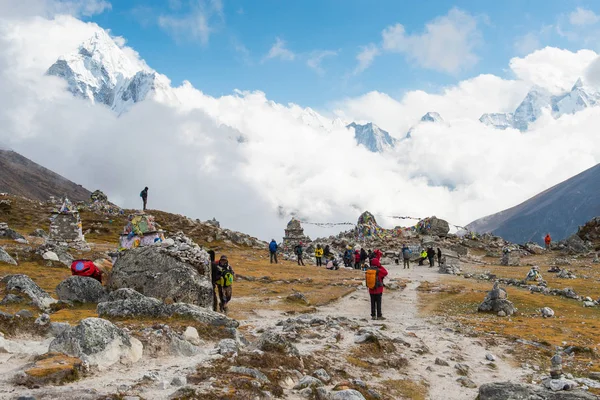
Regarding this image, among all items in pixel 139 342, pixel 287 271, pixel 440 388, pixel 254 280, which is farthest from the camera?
pixel 287 271

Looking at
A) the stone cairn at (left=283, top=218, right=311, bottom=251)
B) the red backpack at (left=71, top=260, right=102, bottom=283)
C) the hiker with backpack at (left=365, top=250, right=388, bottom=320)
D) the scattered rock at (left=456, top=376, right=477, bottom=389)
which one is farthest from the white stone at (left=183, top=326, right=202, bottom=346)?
the stone cairn at (left=283, top=218, right=311, bottom=251)

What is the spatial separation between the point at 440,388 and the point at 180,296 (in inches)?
429

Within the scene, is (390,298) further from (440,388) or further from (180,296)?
(440,388)

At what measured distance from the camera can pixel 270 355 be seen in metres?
10.8

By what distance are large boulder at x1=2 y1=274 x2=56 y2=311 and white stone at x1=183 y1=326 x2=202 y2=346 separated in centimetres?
686

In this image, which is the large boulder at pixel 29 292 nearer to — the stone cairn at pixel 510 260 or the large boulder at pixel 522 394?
the large boulder at pixel 522 394

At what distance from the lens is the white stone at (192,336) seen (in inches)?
488

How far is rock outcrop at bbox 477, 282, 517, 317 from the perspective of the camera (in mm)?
22406

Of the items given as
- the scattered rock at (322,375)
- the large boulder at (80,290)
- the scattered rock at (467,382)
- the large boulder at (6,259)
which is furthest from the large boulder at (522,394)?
the large boulder at (6,259)

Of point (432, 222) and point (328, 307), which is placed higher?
point (432, 222)

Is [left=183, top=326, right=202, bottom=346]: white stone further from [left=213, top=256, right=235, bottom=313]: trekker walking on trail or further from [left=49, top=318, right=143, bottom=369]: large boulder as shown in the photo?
[left=213, top=256, right=235, bottom=313]: trekker walking on trail

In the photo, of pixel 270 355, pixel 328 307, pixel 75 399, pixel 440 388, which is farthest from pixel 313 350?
pixel 328 307

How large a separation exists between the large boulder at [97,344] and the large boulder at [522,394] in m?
7.92

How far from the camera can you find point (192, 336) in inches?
496
